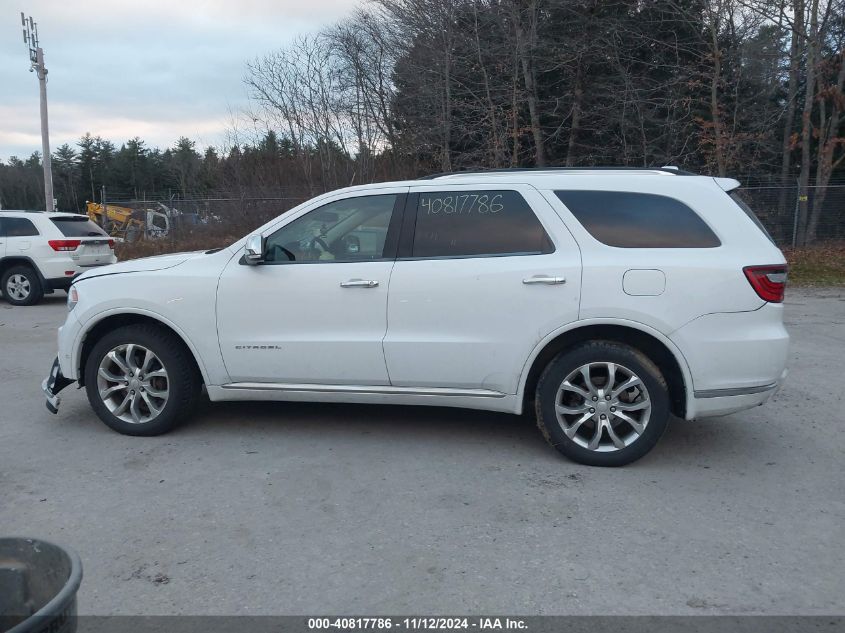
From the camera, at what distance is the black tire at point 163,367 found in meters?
5.34

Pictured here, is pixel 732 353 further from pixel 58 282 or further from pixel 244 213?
pixel 244 213

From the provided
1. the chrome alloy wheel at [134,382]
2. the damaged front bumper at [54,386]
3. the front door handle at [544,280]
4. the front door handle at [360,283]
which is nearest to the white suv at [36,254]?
the damaged front bumper at [54,386]

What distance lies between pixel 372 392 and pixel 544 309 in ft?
4.27

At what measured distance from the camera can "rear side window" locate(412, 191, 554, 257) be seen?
494cm

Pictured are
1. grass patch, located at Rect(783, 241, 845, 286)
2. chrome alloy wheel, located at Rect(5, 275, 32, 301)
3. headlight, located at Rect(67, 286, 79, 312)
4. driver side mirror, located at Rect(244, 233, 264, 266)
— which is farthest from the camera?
grass patch, located at Rect(783, 241, 845, 286)

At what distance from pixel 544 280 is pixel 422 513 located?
165cm

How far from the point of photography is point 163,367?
5340 millimetres

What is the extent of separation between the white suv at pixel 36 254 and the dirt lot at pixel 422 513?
813 cm

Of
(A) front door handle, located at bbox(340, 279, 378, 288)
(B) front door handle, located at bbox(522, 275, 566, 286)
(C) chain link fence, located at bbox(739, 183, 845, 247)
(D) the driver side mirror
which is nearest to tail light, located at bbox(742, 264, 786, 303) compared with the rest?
(B) front door handle, located at bbox(522, 275, 566, 286)

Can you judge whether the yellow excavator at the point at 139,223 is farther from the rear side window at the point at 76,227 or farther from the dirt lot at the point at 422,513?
the dirt lot at the point at 422,513

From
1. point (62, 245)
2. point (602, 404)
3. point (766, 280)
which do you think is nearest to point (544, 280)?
point (602, 404)

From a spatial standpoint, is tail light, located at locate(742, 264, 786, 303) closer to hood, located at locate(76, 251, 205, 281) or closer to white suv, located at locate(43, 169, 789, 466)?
white suv, located at locate(43, 169, 789, 466)

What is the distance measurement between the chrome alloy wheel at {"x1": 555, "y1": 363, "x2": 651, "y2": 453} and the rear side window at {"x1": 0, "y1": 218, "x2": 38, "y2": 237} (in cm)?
1196

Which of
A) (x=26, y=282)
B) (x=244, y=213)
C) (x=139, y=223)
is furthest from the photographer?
(x=139, y=223)
